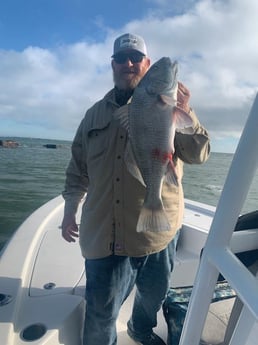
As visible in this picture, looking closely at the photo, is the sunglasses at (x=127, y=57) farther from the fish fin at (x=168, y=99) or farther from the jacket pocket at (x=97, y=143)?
the fish fin at (x=168, y=99)

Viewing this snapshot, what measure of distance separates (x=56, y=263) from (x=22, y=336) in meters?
1.05

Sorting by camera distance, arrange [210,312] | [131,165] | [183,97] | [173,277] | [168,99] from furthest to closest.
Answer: [173,277] → [210,312] → [131,165] → [183,97] → [168,99]

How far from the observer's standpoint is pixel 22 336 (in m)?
1.95

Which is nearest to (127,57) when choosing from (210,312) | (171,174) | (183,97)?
(183,97)

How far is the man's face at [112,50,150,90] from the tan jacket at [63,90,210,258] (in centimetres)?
16

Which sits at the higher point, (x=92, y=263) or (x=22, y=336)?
(x=92, y=263)

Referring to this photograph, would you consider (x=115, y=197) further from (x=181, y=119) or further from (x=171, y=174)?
(x=181, y=119)

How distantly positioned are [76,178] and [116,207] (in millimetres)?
544

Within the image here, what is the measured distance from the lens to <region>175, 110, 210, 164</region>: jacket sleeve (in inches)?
72.5

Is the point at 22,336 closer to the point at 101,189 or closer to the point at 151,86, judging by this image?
the point at 101,189

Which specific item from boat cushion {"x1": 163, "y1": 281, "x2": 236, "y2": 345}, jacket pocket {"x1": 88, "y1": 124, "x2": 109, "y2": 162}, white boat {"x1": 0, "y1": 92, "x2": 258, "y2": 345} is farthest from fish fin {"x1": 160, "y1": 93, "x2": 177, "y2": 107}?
boat cushion {"x1": 163, "y1": 281, "x2": 236, "y2": 345}

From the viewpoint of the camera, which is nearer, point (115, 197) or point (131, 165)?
point (131, 165)

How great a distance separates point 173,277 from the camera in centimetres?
342

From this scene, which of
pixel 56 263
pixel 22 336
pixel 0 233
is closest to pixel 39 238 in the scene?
pixel 56 263
